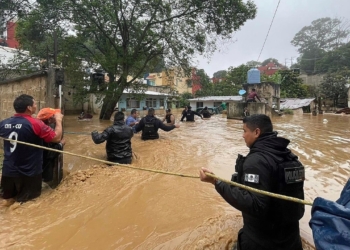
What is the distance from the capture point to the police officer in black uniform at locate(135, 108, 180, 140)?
26.5 ft

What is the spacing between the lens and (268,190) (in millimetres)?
1768

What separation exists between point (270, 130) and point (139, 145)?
618 cm

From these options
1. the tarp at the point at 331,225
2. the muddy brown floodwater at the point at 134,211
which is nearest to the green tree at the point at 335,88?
the muddy brown floodwater at the point at 134,211

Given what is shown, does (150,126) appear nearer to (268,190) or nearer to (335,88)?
(268,190)

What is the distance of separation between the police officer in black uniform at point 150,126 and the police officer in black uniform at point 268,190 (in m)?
6.19

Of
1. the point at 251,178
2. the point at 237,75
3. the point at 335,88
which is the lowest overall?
the point at 251,178

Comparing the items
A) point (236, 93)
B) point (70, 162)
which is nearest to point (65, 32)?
point (70, 162)

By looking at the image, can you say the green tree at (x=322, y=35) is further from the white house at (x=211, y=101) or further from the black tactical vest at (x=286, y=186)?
the black tactical vest at (x=286, y=186)

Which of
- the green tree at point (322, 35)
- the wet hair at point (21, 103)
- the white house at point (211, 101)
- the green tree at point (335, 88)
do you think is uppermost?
the green tree at point (322, 35)

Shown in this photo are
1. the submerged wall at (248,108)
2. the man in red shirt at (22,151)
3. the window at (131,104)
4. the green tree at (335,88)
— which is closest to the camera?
the man in red shirt at (22,151)

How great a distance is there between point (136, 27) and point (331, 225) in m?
16.1

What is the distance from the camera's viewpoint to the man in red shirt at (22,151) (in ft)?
10.8

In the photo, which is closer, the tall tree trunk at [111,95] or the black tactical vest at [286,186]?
the black tactical vest at [286,186]

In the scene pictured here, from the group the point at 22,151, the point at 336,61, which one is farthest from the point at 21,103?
the point at 336,61
